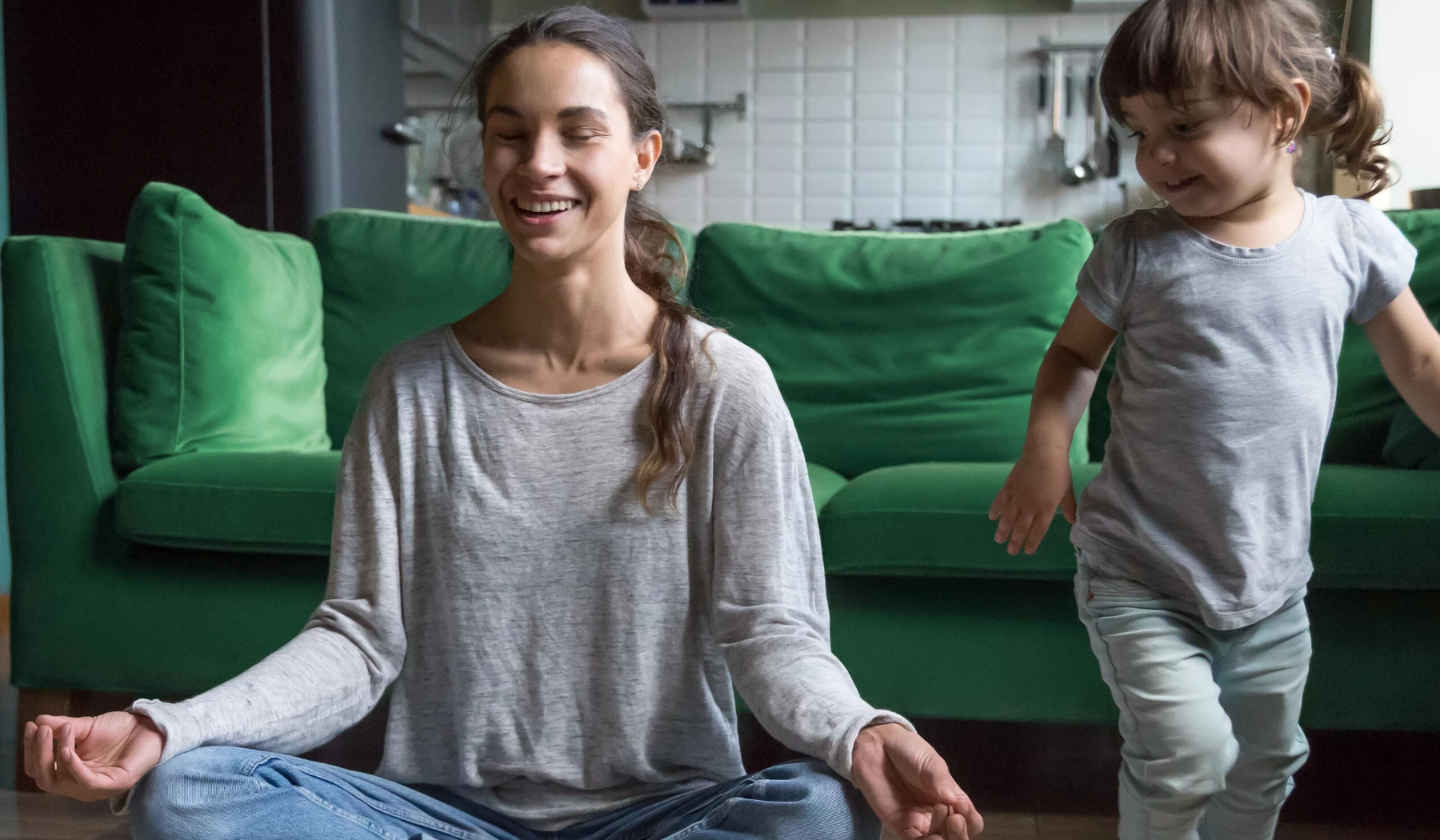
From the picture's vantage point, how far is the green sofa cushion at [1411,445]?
5.74 ft

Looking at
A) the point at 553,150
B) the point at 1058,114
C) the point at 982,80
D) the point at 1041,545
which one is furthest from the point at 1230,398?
the point at 982,80

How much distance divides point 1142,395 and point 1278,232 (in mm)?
203

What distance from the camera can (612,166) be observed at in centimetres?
101

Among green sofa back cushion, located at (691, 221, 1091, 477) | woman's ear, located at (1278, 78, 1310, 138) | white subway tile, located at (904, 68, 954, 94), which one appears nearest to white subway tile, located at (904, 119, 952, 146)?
white subway tile, located at (904, 68, 954, 94)

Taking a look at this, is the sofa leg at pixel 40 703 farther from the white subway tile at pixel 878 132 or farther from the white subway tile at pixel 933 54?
the white subway tile at pixel 933 54

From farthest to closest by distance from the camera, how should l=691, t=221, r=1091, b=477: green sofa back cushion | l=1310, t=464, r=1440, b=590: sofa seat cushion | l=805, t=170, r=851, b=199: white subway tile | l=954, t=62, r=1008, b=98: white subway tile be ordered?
l=805, t=170, r=851, b=199: white subway tile
l=954, t=62, r=1008, b=98: white subway tile
l=691, t=221, r=1091, b=477: green sofa back cushion
l=1310, t=464, r=1440, b=590: sofa seat cushion

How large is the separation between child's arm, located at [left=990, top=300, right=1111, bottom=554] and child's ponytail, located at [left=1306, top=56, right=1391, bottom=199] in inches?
9.8

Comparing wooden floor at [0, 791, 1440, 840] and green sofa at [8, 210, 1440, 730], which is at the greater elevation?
green sofa at [8, 210, 1440, 730]

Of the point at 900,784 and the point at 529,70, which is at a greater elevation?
the point at 529,70

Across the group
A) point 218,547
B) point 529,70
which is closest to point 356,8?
point 218,547

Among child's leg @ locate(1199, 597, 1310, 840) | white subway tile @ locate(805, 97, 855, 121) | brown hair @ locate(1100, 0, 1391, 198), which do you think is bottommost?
child's leg @ locate(1199, 597, 1310, 840)

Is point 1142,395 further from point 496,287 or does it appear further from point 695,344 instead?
point 496,287

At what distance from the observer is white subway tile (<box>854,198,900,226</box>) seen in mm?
4914

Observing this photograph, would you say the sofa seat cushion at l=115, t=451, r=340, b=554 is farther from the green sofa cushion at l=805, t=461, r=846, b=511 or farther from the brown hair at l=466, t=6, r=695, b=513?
the brown hair at l=466, t=6, r=695, b=513
